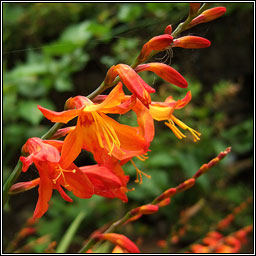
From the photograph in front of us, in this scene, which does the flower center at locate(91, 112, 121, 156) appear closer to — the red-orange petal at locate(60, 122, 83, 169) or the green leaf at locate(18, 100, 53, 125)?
the red-orange petal at locate(60, 122, 83, 169)

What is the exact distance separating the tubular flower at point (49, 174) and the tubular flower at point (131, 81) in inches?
4.1

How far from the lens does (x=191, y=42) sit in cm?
42

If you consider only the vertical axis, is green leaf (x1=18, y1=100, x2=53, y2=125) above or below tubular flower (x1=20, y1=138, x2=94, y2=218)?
above

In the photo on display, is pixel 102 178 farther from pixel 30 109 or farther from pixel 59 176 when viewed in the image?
pixel 30 109

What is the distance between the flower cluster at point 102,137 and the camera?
15.5 inches

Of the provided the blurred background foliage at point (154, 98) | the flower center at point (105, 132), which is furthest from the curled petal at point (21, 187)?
the blurred background foliage at point (154, 98)

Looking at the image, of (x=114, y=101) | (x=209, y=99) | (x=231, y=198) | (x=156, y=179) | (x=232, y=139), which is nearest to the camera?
(x=114, y=101)

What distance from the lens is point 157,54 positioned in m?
0.44

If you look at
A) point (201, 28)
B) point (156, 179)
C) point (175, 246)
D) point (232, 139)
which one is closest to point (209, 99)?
point (232, 139)

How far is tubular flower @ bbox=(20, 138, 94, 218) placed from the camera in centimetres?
40

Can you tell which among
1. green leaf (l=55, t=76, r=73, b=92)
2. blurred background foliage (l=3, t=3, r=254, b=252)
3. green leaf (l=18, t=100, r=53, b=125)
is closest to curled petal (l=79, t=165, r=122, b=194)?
blurred background foliage (l=3, t=3, r=254, b=252)

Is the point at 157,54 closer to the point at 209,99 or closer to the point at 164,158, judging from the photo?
the point at 164,158

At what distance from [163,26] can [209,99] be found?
1.36 metres

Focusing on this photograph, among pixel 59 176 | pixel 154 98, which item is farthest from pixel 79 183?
pixel 154 98
